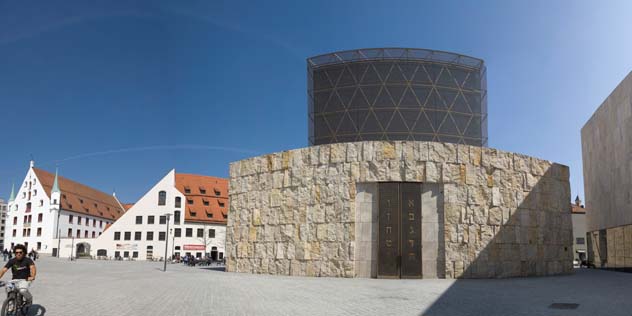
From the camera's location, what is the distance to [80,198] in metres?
89.1

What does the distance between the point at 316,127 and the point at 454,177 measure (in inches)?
991

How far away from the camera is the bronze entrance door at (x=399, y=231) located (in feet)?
75.8

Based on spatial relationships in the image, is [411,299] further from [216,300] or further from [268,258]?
[268,258]

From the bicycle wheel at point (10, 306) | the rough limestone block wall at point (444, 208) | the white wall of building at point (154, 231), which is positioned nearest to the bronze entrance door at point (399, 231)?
the rough limestone block wall at point (444, 208)

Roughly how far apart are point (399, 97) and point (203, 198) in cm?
3786

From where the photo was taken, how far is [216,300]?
14.3 metres

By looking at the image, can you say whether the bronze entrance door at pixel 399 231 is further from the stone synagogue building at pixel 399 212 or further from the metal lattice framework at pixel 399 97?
the metal lattice framework at pixel 399 97

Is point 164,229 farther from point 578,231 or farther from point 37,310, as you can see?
point 37,310

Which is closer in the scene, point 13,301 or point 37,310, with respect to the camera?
point 13,301

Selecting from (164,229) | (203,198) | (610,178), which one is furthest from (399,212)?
(203,198)

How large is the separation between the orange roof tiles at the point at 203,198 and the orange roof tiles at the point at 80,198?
923 inches

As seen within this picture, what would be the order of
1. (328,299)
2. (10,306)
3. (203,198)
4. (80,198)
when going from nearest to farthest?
1. (10,306)
2. (328,299)
3. (203,198)
4. (80,198)

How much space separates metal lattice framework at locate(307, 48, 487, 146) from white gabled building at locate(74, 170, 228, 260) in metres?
29.3

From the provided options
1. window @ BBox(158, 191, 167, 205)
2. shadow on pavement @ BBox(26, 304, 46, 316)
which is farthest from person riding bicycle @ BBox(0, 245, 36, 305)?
window @ BBox(158, 191, 167, 205)
